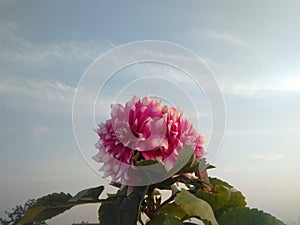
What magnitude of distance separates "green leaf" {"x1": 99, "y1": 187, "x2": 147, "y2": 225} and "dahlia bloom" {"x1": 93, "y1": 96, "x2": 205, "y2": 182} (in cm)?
2

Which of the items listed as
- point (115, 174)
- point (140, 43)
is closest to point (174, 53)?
point (140, 43)

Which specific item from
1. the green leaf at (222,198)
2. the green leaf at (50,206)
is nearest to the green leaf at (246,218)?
the green leaf at (222,198)

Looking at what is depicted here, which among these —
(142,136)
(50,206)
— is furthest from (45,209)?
(142,136)

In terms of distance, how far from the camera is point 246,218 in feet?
1.33

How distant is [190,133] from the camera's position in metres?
0.46

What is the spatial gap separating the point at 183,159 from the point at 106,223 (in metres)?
0.11

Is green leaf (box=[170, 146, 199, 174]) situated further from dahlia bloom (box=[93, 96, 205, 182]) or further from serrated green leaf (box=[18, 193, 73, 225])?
serrated green leaf (box=[18, 193, 73, 225])

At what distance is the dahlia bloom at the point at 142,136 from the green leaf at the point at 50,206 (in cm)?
3

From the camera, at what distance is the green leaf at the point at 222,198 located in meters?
0.43

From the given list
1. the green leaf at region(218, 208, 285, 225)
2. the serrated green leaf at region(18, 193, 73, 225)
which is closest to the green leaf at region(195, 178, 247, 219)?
the green leaf at region(218, 208, 285, 225)

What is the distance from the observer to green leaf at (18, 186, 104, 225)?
0.45m

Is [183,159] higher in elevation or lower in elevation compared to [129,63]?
lower

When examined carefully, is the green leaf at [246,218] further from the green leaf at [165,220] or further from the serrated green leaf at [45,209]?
the serrated green leaf at [45,209]

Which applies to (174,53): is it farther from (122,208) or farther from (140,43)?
(122,208)
